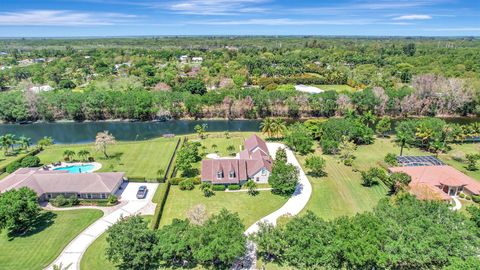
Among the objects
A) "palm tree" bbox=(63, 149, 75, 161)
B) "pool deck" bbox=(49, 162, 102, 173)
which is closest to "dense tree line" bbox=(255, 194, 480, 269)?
"pool deck" bbox=(49, 162, 102, 173)

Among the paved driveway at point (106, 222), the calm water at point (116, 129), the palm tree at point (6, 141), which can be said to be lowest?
the calm water at point (116, 129)

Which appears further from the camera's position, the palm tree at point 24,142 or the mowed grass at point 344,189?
the palm tree at point 24,142

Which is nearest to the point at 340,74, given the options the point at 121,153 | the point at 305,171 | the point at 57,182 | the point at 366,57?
the point at 366,57

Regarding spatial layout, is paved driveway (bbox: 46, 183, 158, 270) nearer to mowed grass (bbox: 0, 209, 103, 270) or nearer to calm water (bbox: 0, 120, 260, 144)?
mowed grass (bbox: 0, 209, 103, 270)

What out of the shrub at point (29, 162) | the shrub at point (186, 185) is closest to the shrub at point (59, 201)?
the shrub at point (29, 162)

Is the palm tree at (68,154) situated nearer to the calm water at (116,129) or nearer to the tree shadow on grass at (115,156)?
the tree shadow on grass at (115,156)

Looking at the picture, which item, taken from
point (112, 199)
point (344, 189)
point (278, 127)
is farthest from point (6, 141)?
point (344, 189)

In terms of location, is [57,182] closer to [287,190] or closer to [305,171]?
[287,190]
